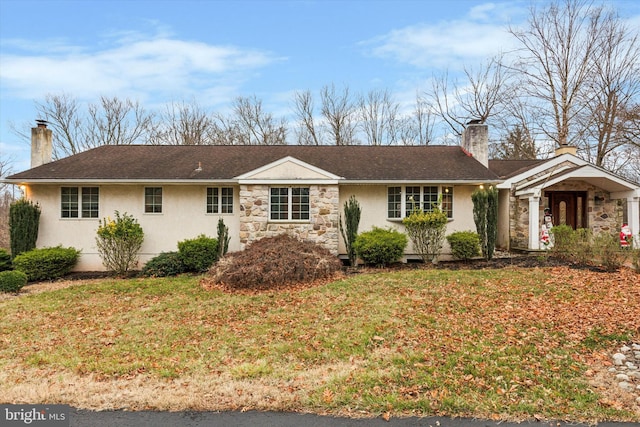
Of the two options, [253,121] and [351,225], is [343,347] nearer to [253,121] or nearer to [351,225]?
[351,225]

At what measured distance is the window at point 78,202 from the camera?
12.1m

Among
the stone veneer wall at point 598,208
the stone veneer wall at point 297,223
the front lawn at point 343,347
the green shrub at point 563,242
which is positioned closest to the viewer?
the front lawn at point 343,347

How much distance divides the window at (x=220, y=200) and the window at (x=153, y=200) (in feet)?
5.56

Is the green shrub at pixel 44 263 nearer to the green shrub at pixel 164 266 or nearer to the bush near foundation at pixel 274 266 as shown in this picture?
the green shrub at pixel 164 266

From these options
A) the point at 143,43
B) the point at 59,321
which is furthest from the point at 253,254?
the point at 143,43

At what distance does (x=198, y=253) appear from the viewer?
11266 millimetres

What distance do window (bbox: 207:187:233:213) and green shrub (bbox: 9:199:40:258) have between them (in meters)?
5.62

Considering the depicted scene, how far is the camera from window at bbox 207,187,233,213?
489 inches

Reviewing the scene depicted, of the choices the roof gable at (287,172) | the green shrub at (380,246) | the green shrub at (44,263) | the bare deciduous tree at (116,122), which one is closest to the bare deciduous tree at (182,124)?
the bare deciduous tree at (116,122)

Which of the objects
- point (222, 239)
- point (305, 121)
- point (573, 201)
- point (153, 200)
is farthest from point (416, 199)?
point (305, 121)

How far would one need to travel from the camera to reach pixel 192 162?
1330 centimetres

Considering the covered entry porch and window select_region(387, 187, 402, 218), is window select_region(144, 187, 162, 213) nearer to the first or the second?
window select_region(387, 187, 402, 218)

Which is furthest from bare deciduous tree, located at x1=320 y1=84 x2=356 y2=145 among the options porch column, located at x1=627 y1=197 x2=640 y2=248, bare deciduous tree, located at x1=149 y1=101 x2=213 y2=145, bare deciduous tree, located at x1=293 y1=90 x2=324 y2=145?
porch column, located at x1=627 y1=197 x2=640 y2=248

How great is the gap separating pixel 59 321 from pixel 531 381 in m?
7.98
